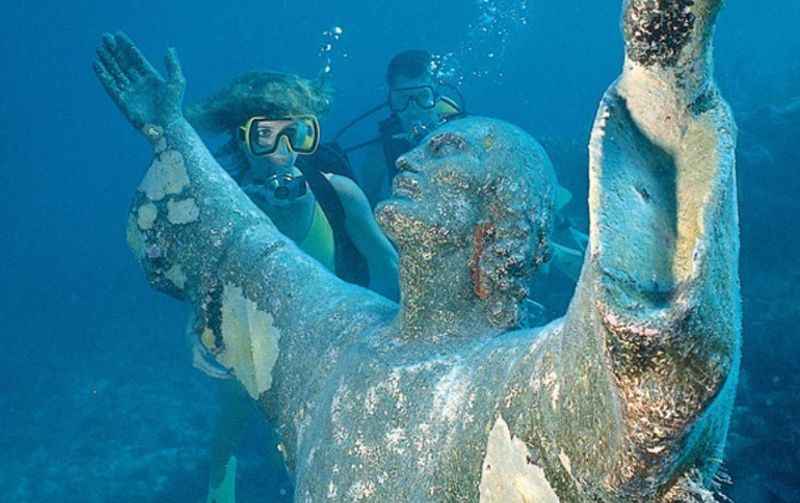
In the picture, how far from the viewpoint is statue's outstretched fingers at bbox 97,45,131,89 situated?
3820 mm

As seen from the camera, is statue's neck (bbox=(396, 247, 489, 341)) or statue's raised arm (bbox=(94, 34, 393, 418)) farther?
statue's raised arm (bbox=(94, 34, 393, 418))

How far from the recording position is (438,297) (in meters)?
2.28

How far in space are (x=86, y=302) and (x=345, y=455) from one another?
86.8 ft

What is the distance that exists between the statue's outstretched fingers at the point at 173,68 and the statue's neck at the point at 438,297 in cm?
229

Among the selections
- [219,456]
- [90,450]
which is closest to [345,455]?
[219,456]

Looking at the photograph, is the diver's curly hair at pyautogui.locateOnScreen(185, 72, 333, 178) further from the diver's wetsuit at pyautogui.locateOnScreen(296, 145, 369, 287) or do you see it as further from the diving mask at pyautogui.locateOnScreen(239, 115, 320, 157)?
the diver's wetsuit at pyautogui.locateOnScreen(296, 145, 369, 287)

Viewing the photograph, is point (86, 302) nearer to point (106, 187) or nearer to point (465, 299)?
point (465, 299)

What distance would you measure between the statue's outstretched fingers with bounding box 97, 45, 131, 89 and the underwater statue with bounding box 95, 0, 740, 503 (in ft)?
0.04

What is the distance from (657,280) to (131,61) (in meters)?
3.68

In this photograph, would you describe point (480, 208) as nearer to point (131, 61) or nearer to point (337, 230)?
point (131, 61)

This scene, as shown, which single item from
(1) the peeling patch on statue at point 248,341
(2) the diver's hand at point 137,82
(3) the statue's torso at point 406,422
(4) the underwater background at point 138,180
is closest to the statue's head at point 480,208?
(3) the statue's torso at point 406,422

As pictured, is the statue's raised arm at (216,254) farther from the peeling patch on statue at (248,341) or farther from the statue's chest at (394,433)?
the statue's chest at (394,433)

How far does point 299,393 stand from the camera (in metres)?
2.68

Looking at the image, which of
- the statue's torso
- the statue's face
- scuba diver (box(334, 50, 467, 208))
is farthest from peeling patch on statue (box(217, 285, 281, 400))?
scuba diver (box(334, 50, 467, 208))
